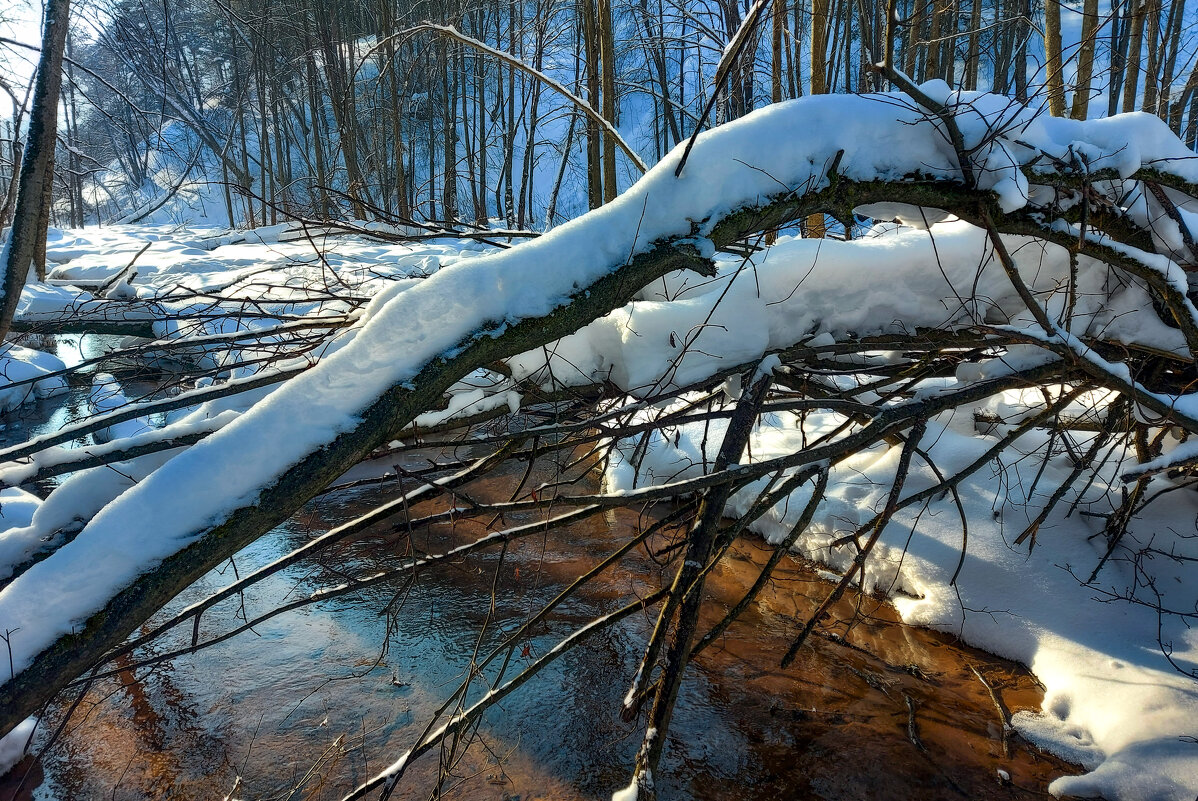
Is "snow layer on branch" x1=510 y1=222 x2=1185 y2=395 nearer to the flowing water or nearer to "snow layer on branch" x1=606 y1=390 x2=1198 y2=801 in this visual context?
"snow layer on branch" x1=606 y1=390 x2=1198 y2=801

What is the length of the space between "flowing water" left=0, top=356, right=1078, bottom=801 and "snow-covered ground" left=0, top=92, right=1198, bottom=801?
0.34m

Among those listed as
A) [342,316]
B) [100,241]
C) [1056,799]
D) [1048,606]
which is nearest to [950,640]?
[1048,606]

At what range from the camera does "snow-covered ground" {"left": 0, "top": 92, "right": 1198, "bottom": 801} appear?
168 cm

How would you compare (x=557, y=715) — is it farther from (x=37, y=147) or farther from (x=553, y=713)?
(x=37, y=147)

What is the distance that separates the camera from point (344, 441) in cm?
172

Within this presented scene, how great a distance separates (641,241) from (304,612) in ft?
13.5

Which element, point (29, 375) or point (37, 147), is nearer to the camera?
point (37, 147)

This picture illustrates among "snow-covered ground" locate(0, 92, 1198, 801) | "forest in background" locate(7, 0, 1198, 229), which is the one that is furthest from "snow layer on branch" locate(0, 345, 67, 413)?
"snow-covered ground" locate(0, 92, 1198, 801)

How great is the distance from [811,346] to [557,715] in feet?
8.22

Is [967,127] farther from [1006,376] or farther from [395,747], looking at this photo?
[395,747]

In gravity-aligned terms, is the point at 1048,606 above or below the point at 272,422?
below

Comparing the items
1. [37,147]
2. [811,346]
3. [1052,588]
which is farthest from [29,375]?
[1052,588]

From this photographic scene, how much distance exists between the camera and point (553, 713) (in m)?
3.96

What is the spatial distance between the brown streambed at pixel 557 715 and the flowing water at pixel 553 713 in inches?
0.4
